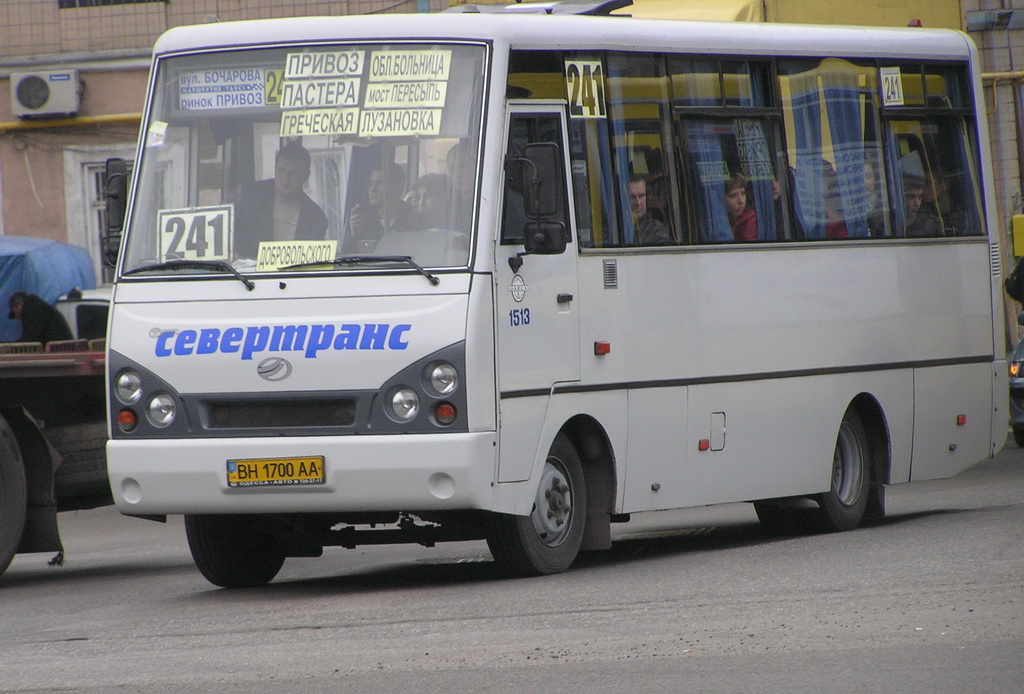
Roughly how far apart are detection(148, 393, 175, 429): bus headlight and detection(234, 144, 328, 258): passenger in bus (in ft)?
2.64

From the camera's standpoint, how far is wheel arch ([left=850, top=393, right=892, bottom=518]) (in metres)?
12.6

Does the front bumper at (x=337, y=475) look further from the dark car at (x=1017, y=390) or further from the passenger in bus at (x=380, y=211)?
the dark car at (x=1017, y=390)

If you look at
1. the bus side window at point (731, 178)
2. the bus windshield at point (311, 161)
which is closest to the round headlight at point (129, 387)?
the bus windshield at point (311, 161)

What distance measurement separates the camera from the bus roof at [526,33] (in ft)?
32.5

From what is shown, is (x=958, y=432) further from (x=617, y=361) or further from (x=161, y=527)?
(x=161, y=527)

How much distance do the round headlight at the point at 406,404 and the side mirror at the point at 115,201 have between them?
188 cm

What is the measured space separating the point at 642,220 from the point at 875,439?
2.91m

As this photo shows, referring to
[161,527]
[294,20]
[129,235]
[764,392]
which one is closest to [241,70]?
[294,20]

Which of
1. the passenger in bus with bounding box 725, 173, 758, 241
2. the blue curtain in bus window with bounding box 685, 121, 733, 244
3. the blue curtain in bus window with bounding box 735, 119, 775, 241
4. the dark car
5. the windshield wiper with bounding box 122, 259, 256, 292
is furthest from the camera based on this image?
the dark car

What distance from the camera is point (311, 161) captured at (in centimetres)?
981

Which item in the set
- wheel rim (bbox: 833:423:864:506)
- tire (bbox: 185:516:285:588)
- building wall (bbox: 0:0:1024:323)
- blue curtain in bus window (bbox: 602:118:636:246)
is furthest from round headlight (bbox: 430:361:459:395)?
building wall (bbox: 0:0:1024:323)

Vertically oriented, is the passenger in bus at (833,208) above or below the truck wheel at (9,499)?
above

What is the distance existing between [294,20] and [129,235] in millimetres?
1392

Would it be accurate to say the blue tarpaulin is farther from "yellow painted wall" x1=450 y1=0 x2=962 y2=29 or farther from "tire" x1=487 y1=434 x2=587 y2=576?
"tire" x1=487 y1=434 x2=587 y2=576
